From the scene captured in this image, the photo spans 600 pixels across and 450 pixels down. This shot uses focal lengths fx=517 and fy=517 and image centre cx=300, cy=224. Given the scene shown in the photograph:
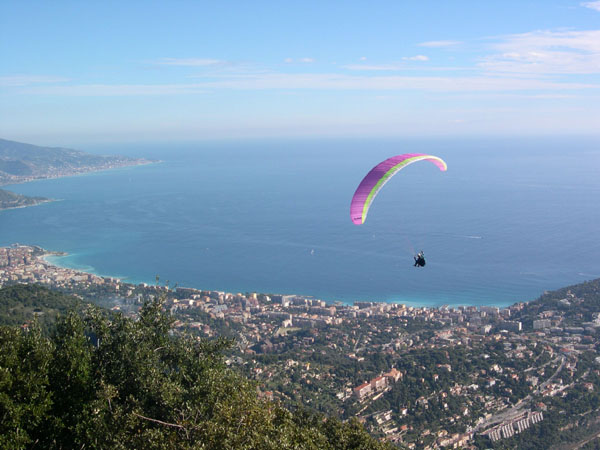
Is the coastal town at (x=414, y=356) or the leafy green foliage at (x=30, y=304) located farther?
the leafy green foliage at (x=30, y=304)

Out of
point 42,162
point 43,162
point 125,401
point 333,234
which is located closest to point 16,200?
point 333,234

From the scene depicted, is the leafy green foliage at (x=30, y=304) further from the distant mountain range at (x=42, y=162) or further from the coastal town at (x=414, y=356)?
the distant mountain range at (x=42, y=162)

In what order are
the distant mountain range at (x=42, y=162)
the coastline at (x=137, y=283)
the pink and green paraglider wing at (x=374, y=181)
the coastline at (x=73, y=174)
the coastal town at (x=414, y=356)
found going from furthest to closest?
the distant mountain range at (x=42, y=162), the coastline at (x=73, y=174), the coastline at (x=137, y=283), the coastal town at (x=414, y=356), the pink and green paraglider wing at (x=374, y=181)

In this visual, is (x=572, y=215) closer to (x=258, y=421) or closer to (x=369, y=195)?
(x=369, y=195)

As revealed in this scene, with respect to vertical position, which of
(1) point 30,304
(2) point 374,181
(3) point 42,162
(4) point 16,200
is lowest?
(1) point 30,304

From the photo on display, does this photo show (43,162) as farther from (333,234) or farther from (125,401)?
(125,401)

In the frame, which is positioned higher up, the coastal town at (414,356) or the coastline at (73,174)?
the coastline at (73,174)

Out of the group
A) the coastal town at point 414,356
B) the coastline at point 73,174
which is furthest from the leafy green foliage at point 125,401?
the coastline at point 73,174

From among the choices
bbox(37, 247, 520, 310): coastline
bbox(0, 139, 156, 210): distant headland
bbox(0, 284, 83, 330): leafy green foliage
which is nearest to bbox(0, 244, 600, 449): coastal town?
bbox(37, 247, 520, 310): coastline
